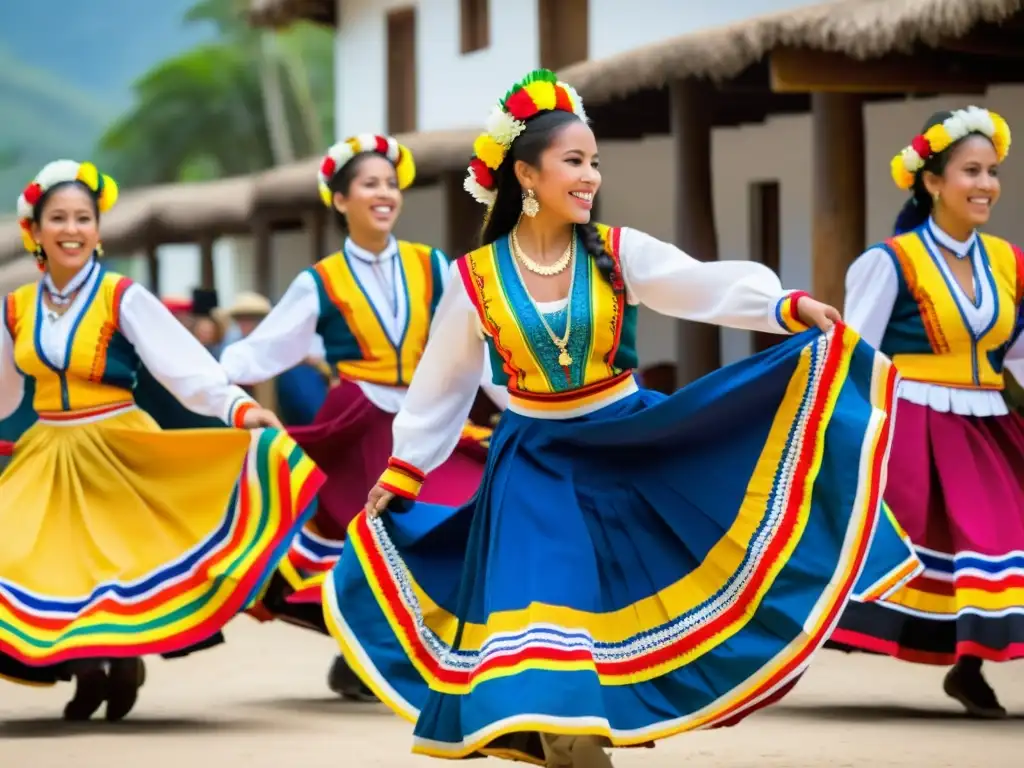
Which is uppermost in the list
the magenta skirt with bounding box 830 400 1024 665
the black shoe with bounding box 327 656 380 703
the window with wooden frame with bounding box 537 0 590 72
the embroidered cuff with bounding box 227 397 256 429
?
the window with wooden frame with bounding box 537 0 590 72

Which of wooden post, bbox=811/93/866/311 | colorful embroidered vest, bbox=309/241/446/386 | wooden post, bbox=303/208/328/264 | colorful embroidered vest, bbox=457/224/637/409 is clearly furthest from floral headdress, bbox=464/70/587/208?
wooden post, bbox=303/208/328/264

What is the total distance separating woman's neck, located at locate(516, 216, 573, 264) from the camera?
5.54 meters

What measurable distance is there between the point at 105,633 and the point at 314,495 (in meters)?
0.76

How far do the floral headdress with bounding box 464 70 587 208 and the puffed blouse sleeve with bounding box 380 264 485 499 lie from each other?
0.79 ft

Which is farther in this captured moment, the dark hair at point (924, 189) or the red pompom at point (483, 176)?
the dark hair at point (924, 189)

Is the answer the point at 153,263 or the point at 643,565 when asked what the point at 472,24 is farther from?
the point at 643,565

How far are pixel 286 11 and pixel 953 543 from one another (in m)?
15.8

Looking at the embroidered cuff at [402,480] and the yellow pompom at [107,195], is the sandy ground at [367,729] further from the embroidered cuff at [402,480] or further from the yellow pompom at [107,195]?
the yellow pompom at [107,195]

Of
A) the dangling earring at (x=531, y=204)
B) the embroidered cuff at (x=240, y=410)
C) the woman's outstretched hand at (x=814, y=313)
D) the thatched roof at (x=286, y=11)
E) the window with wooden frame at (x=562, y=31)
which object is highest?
the thatched roof at (x=286, y=11)

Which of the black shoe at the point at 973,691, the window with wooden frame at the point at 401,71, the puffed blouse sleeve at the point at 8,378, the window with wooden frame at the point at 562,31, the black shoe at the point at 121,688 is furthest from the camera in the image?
the window with wooden frame at the point at 401,71

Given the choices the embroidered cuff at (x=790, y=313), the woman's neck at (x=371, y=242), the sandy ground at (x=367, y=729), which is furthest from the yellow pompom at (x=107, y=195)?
the embroidered cuff at (x=790, y=313)

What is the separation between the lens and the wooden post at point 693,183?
42.3 feet

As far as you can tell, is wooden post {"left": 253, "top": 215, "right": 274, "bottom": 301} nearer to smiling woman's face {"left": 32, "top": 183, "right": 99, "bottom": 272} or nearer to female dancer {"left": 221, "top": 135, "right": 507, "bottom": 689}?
female dancer {"left": 221, "top": 135, "right": 507, "bottom": 689}

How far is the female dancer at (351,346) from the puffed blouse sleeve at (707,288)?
2.34 m
